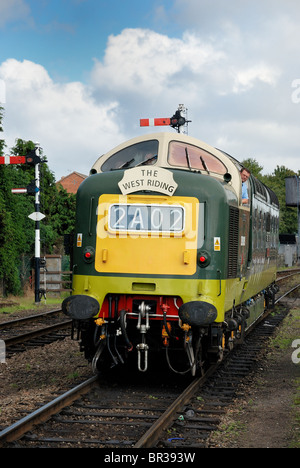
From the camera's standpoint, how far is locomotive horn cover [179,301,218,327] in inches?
327

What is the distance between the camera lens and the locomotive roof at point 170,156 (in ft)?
31.2

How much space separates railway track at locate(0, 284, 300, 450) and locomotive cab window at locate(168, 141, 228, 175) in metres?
3.12

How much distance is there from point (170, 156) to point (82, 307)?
102 inches

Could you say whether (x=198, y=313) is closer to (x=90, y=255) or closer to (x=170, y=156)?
(x=90, y=255)

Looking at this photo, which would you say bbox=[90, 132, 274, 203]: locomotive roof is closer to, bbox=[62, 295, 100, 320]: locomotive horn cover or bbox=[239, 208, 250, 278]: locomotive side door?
bbox=[239, 208, 250, 278]: locomotive side door

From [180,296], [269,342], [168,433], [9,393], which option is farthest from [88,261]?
[269,342]

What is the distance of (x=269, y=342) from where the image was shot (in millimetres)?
13945

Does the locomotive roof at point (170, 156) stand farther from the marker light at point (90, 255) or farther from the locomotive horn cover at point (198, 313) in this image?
the locomotive horn cover at point (198, 313)

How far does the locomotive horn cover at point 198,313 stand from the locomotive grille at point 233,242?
112cm

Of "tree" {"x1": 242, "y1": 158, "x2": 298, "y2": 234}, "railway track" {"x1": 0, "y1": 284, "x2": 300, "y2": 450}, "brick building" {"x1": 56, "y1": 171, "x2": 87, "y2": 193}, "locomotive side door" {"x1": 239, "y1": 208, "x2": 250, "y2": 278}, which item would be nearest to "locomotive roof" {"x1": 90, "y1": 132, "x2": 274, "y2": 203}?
"locomotive side door" {"x1": 239, "y1": 208, "x2": 250, "y2": 278}

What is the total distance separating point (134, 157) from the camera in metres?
9.77
